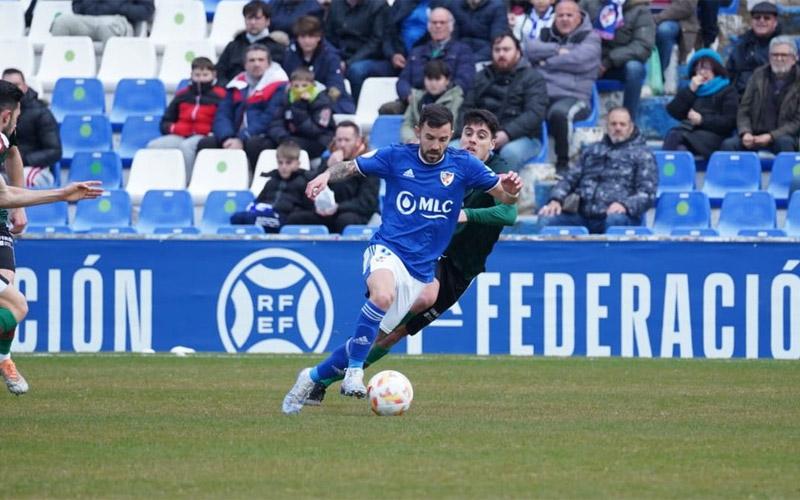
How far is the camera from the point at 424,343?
17.0 m

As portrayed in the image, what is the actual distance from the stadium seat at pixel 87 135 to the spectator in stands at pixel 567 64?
5.63 m

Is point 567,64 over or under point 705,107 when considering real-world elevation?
over

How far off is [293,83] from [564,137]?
339cm

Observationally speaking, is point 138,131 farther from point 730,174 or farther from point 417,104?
point 730,174

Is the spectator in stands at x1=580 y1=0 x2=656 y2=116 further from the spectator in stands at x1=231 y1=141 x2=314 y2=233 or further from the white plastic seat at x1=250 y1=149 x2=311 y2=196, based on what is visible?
the spectator in stands at x1=231 y1=141 x2=314 y2=233

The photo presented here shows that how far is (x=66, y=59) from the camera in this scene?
2211 centimetres

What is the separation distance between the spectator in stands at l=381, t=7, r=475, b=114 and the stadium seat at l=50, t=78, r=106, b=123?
4.09m

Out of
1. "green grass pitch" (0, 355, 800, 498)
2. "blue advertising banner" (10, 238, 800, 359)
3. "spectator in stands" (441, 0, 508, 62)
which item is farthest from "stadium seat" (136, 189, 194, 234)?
"green grass pitch" (0, 355, 800, 498)

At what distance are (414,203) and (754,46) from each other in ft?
34.1

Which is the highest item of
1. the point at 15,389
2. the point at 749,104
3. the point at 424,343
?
the point at 749,104

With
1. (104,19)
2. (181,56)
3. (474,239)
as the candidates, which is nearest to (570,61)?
(181,56)

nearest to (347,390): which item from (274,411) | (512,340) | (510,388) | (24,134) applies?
(274,411)

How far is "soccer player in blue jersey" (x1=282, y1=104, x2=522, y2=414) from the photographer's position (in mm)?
10664

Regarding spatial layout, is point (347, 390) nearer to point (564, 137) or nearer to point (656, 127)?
point (564, 137)
